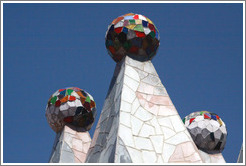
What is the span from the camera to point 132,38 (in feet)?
23.6

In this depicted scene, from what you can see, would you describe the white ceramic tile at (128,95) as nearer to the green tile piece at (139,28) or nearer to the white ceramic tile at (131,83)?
the white ceramic tile at (131,83)

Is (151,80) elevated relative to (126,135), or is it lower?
elevated

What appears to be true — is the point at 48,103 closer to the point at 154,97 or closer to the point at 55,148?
the point at 55,148

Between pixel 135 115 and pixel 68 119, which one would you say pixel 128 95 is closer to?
pixel 135 115

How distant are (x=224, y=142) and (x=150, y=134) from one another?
443 cm

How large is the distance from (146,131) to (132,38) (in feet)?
5.87

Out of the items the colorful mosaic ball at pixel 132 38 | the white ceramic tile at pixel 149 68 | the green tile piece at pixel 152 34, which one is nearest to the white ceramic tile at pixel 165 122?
the white ceramic tile at pixel 149 68

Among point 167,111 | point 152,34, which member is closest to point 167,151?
point 167,111

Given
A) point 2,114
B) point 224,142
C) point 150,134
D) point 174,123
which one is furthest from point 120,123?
point 224,142

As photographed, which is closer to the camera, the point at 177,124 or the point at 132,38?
the point at 177,124

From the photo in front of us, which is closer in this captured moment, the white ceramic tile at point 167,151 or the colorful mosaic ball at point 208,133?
the white ceramic tile at point 167,151

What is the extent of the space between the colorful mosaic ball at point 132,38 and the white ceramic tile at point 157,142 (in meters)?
1.71

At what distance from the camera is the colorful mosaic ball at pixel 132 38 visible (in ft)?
23.7

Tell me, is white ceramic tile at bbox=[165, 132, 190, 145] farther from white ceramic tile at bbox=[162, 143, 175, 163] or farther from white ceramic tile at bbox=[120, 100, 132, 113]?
white ceramic tile at bbox=[120, 100, 132, 113]
